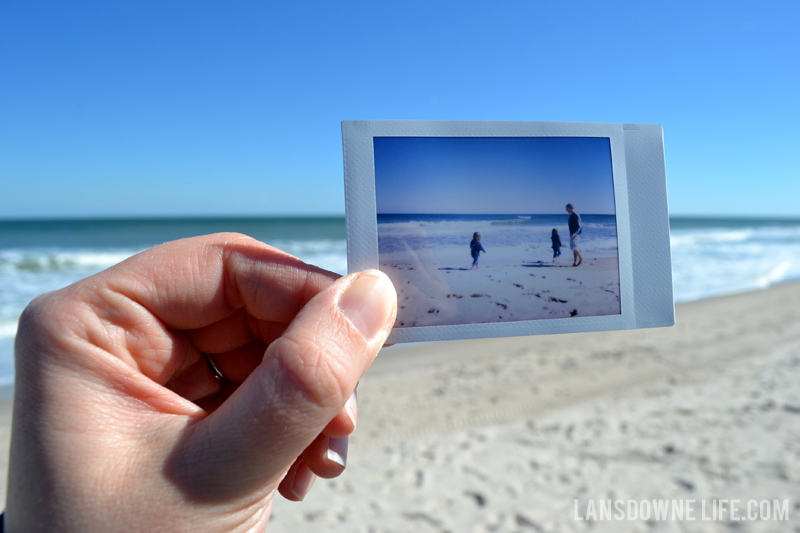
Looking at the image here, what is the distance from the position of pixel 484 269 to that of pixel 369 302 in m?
0.35

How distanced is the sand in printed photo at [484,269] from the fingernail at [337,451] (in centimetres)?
51

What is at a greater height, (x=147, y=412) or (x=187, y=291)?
(x=187, y=291)

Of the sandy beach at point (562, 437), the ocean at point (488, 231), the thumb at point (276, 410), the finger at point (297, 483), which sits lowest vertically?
the sandy beach at point (562, 437)

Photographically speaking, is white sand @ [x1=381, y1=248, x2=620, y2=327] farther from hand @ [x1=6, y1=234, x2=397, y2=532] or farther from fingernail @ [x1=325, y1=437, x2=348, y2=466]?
fingernail @ [x1=325, y1=437, x2=348, y2=466]

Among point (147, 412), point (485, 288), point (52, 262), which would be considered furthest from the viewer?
point (52, 262)

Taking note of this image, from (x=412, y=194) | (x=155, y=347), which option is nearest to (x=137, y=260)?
(x=155, y=347)

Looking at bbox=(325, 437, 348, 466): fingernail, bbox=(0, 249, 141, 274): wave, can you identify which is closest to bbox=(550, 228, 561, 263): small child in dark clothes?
bbox=(325, 437, 348, 466): fingernail

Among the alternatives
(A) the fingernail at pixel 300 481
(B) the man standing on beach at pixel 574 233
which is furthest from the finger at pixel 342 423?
(B) the man standing on beach at pixel 574 233

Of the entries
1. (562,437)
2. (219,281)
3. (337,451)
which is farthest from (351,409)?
(562,437)

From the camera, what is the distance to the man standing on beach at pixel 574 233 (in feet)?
4.27

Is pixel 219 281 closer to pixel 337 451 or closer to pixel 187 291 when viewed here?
pixel 187 291

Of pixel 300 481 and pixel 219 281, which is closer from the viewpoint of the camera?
pixel 219 281

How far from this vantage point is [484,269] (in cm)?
127

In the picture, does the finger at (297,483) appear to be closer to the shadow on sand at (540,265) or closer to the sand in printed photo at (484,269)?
the sand in printed photo at (484,269)
